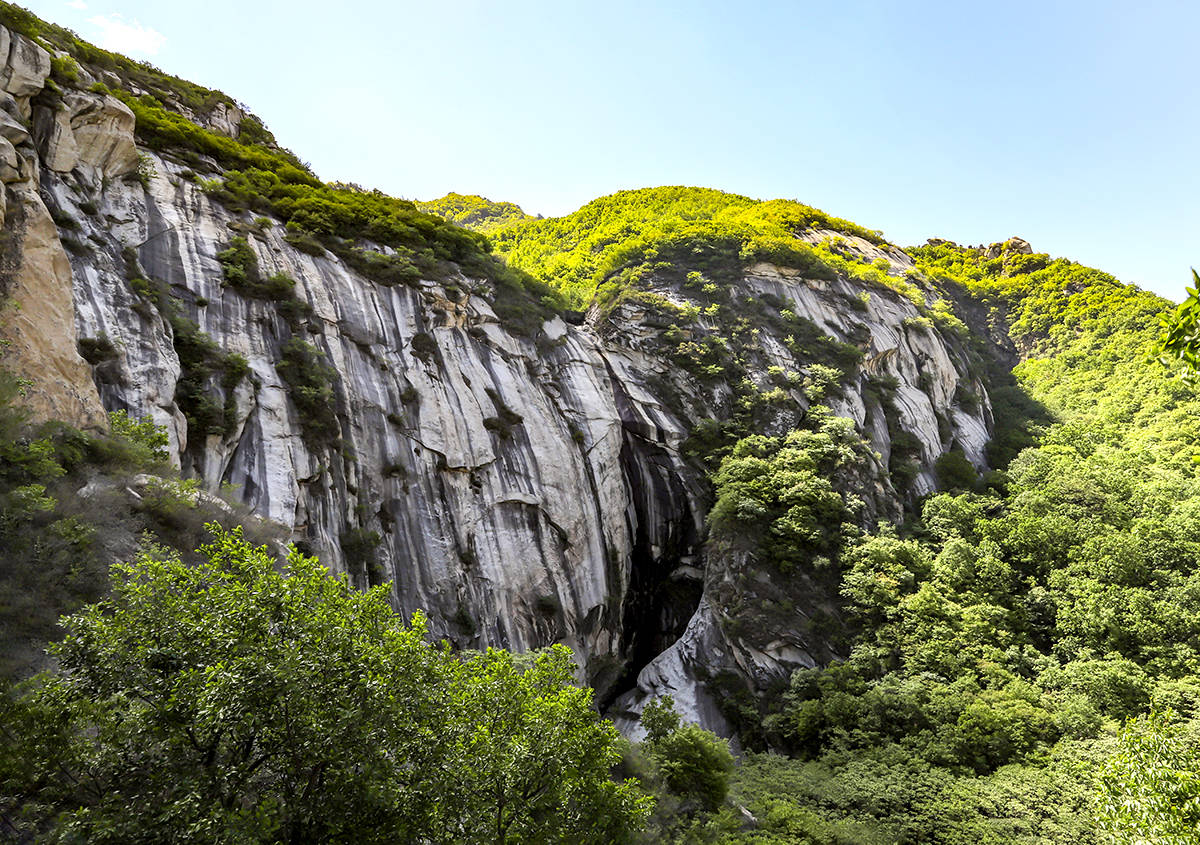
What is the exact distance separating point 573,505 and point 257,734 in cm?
1844

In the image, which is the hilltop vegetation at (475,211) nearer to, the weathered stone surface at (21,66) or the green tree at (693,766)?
the weathered stone surface at (21,66)

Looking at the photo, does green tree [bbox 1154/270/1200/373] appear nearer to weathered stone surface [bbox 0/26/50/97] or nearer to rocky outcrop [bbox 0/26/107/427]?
rocky outcrop [bbox 0/26/107/427]

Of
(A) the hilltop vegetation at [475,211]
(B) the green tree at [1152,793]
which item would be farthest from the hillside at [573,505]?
(A) the hilltop vegetation at [475,211]

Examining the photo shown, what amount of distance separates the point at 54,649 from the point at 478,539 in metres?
15.6

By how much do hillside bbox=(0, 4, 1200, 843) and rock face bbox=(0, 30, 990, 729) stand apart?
0.12m

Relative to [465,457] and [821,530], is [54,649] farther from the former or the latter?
[821,530]

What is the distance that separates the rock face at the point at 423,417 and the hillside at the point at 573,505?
4.8 inches

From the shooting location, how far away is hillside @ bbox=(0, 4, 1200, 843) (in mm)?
7723

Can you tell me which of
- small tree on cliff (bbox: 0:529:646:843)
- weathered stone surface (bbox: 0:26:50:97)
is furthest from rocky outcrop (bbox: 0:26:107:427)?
small tree on cliff (bbox: 0:529:646:843)

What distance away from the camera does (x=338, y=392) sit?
1997 centimetres

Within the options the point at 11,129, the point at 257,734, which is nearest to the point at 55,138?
the point at 11,129

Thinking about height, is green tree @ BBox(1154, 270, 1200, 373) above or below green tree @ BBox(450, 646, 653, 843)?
above

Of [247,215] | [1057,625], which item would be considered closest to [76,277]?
[247,215]

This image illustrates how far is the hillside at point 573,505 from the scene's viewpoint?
25.3 ft
